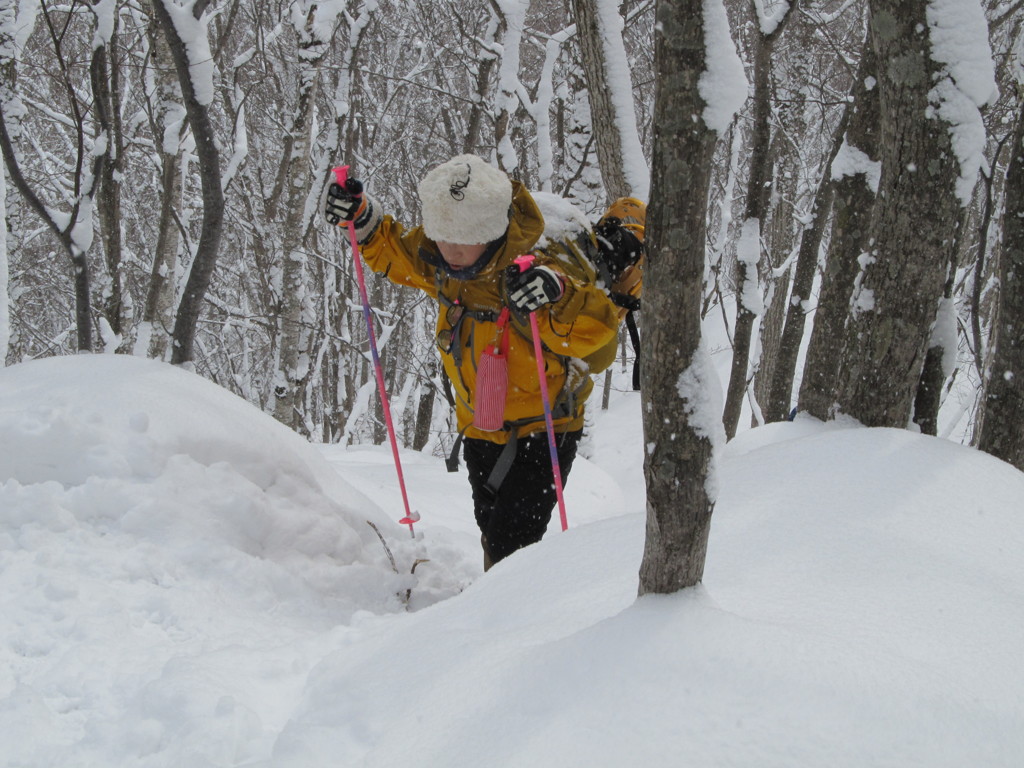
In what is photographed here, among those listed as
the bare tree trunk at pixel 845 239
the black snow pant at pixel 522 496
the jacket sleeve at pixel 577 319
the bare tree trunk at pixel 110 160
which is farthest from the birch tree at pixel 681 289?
the bare tree trunk at pixel 110 160

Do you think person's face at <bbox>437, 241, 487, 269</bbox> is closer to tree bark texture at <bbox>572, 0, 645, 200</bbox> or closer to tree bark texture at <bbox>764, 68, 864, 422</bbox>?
tree bark texture at <bbox>572, 0, 645, 200</bbox>

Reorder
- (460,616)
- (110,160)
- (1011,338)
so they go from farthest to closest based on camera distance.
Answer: (110,160), (1011,338), (460,616)

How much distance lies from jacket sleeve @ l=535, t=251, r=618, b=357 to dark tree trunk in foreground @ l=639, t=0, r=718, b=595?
4.18 ft

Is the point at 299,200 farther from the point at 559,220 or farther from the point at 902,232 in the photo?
the point at 902,232

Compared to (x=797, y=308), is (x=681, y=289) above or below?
Answer: above

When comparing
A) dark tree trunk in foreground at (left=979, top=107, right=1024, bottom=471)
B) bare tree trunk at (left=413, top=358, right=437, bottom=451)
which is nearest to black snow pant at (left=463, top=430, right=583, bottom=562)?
dark tree trunk in foreground at (left=979, top=107, right=1024, bottom=471)

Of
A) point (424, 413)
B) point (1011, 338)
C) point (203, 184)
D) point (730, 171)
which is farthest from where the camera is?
point (424, 413)

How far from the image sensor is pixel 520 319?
9.56 ft

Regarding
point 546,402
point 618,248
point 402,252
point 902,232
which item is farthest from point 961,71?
point 402,252

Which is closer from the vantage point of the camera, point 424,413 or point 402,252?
→ point 402,252

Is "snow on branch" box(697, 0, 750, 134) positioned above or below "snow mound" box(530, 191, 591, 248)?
above

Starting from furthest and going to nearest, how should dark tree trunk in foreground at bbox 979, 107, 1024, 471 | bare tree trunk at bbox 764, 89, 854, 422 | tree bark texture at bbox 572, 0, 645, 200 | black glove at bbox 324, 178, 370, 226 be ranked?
bare tree trunk at bbox 764, 89, 854, 422, tree bark texture at bbox 572, 0, 645, 200, black glove at bbox 324, 178, 370, 226, dark tree trunk in foreground at bbox 979, 107, 1024, 471

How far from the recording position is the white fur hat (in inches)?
109

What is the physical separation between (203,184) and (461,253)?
4.70ft
